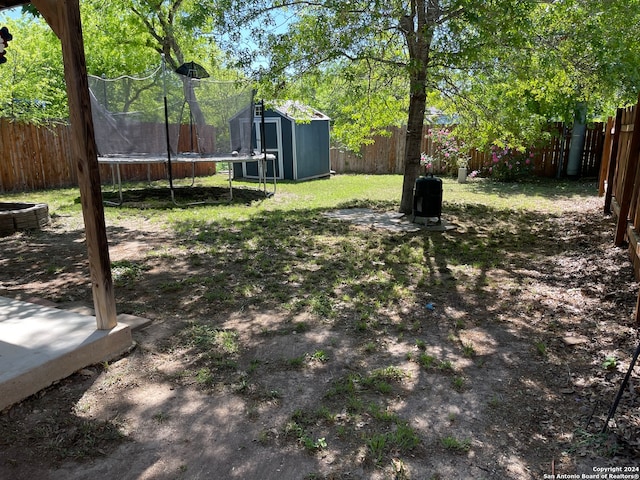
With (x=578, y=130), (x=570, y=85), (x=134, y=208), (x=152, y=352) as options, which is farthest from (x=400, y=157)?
(x=152, y=352)

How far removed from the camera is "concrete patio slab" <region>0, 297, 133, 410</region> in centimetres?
243

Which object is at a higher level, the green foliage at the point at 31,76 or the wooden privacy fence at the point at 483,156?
the green foliage at the point at 31,76

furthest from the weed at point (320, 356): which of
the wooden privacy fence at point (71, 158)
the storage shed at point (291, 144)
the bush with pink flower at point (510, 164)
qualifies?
the bush with pink flower at point (510, 164)

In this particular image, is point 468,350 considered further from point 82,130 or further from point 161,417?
point 82,130

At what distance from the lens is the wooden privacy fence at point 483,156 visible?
13055mm

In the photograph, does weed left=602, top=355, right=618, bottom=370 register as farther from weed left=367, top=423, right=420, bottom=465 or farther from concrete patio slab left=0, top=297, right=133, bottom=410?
concrete patio slab left=0, top=297, right=133, bottom=410

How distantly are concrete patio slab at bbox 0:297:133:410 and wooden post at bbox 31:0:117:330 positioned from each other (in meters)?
0.21

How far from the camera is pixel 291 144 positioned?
13.9 meters

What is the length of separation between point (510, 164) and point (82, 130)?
41.4ft

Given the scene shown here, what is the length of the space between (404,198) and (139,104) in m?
5.77

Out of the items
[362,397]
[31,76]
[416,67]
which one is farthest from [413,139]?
[31,76]

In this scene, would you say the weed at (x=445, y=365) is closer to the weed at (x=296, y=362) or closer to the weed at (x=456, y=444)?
the weed at (x=456, y=444)

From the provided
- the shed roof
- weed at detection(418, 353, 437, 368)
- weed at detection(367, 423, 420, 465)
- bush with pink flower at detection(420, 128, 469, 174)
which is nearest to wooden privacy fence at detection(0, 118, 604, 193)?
bush with pink flower at detection(420, 128, 469, 174)

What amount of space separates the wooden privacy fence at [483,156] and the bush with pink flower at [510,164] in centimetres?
43
